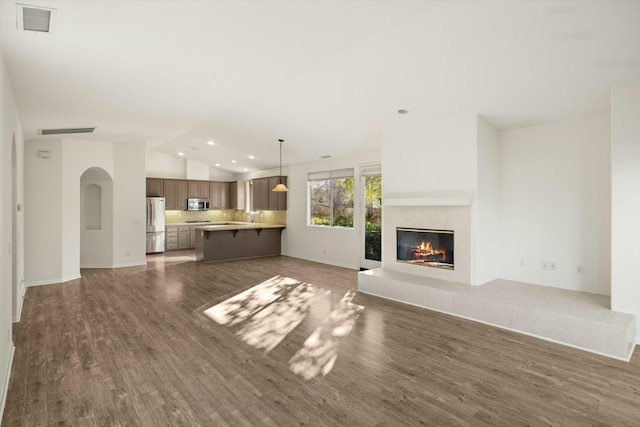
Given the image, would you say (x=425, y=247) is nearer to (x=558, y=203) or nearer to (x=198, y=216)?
(x=558, y=203)

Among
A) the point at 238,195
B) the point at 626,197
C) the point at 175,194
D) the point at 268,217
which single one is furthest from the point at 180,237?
the point at 626,197

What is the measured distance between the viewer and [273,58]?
12.1 ft

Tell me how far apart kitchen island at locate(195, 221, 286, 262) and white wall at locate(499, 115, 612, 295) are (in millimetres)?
6036

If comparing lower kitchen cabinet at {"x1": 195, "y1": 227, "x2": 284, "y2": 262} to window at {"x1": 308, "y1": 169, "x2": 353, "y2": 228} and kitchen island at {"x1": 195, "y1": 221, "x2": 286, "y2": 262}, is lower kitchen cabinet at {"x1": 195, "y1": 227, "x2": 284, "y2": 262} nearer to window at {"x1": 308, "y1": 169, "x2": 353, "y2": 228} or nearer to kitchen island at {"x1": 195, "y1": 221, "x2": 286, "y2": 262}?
kitchen island at {"x1": 195, "y1": 221, "x2": 286, "y2": 262}

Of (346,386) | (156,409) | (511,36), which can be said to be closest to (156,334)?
(156,409)

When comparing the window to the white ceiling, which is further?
the window

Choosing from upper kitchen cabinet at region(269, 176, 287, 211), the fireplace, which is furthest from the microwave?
the fireplace

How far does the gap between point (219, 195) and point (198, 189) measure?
2.50 feet

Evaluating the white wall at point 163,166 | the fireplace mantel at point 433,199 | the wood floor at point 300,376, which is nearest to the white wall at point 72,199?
the wood floor at point 300,376

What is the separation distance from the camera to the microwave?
1101 centimetres

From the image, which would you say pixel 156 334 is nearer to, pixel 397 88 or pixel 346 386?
pixel 346 386

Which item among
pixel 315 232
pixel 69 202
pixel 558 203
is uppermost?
pixel 69 202

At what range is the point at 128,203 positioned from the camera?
7.65m

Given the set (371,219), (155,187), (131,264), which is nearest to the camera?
(371,219)
